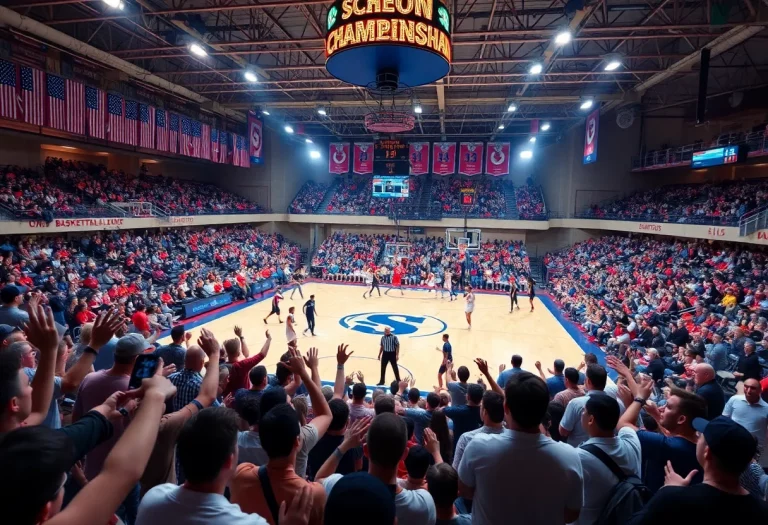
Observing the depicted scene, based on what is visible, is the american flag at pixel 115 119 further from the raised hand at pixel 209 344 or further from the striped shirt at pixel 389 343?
the raised hand at pixel 209 344

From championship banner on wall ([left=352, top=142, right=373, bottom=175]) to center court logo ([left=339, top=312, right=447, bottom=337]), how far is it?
1562cm

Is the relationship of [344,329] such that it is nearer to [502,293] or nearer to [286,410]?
[502,293]

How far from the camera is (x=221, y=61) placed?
1997cm

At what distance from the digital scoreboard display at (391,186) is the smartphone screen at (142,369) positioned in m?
24.9

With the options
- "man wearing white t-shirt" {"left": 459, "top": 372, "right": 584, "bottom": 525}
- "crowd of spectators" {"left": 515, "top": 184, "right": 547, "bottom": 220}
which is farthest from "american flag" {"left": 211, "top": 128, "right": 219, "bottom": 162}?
"man wearing white t-shirt" {"left": 459, "top": 372, "right": 584, "bottom": 525}

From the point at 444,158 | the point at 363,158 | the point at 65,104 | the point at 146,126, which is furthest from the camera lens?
the point at 363,158

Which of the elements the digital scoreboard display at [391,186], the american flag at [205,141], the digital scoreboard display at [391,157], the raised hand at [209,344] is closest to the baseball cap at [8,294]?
the raised hand at [209,344]

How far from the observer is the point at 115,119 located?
18359 millimetres

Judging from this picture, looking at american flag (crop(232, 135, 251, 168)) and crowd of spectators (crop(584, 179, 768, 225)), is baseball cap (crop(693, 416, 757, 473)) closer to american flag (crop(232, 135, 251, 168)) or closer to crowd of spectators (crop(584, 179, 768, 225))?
crowd of spectators (crop(584, 179, 768, 225))

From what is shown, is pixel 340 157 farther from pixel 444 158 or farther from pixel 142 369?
pixel 142 369

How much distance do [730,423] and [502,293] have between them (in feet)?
75.5

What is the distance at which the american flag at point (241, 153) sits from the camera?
26.3m

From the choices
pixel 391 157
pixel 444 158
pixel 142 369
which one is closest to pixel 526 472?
pixel 142 369

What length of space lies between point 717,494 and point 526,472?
0.85 meters
